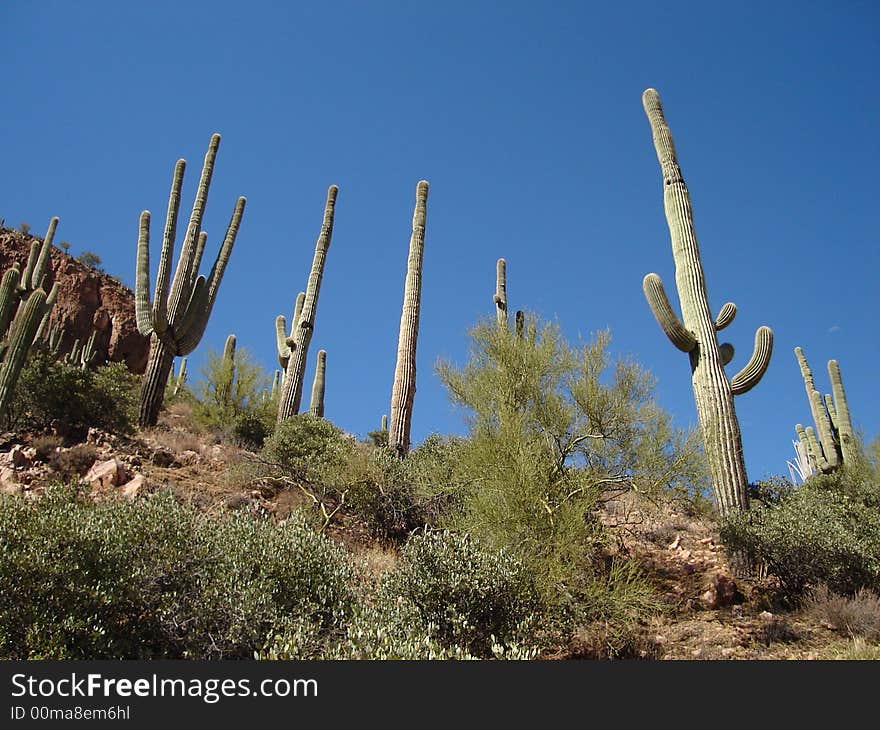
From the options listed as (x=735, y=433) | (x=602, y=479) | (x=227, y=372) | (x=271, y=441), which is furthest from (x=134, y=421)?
(x=735, y=433)

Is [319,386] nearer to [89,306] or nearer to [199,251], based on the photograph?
[199,251]

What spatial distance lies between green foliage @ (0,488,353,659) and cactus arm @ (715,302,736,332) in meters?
8.02

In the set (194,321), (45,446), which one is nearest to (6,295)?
(194,321)

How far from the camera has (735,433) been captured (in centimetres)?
956

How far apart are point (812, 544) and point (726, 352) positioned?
374cm

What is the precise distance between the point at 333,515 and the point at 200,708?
6.84m

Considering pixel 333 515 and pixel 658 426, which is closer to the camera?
pixel 658 426

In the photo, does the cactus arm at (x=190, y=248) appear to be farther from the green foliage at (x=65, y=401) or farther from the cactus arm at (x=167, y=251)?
the green foliage at (x=65, y=401)

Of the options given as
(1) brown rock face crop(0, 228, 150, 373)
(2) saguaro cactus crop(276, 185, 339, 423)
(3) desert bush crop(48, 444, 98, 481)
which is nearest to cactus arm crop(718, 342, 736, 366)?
(2) saguaro cactus crop(276, 185, 339, 423)

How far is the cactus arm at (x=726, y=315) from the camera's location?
36.3ft

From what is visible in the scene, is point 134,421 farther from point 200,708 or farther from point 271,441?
point 200,708

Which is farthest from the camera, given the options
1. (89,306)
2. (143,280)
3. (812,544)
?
(89,306)

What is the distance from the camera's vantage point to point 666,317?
410 inches

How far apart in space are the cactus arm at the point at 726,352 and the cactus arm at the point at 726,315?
1.04 feet
